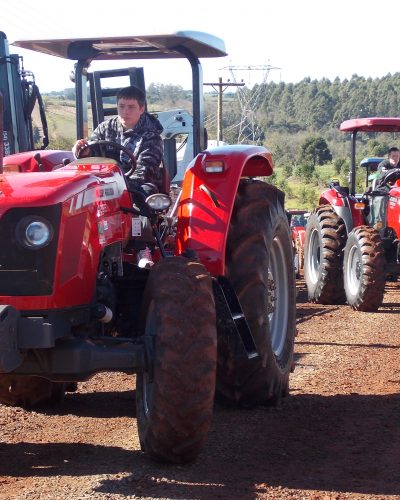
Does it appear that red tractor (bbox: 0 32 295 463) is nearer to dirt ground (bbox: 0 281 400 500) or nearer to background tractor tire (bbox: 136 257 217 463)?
background tractor tire (bbox: 136 257 217 463)

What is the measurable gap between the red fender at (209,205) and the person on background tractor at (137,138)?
295mm

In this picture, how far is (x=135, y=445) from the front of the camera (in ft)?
16.2

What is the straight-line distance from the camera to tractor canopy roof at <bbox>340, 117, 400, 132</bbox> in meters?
12.7

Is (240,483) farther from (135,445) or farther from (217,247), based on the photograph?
(217,247)

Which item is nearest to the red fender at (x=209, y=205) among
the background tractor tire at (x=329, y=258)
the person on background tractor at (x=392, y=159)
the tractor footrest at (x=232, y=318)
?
the tractor footrest at (x=232, y=318)

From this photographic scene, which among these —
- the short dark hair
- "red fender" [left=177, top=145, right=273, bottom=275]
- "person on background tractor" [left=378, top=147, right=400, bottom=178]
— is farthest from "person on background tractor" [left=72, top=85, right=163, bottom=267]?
"person on background tractor" [left=378, top=147, right=400, bottom=178]

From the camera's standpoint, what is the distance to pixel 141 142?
19.5 ft

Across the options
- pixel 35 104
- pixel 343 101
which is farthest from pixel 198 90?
pixel 343 101

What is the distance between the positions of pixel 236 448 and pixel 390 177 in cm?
869

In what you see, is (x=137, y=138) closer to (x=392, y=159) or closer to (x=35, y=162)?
(x=35, y=162)

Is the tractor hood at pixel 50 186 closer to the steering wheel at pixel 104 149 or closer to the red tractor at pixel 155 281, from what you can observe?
the red tractor at pixel 155 281

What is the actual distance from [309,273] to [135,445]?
8.61m

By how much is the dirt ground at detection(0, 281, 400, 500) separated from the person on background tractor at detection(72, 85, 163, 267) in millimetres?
1362

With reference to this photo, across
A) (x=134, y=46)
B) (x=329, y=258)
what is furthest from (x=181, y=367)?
(x=329, y=258)
